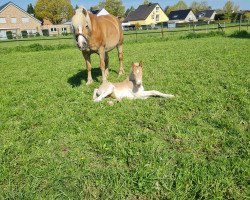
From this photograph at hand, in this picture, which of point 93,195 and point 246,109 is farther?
point 246,109

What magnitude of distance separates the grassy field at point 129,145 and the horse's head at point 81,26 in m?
1.46

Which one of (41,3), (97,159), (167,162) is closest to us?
(167,162)

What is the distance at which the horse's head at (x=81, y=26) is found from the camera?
272 inches

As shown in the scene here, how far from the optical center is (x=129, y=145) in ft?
13.7

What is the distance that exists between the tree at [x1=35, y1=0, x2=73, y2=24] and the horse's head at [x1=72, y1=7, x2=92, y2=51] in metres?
96.0

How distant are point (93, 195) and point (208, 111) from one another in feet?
10.6

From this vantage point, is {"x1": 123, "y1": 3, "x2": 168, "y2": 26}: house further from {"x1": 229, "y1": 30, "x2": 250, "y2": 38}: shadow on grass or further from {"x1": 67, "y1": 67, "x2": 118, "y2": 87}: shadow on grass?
{"x1": 67, "y1": 67, "x2": 118, "y2": 87}: shadow on grass

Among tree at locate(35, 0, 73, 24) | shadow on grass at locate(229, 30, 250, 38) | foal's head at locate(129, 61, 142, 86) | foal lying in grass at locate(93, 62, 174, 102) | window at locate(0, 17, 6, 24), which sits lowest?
shadow on grass at locate(229, 30, 250, 38)

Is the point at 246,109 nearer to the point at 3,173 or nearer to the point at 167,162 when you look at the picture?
the point at 167,162

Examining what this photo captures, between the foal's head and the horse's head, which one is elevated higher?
the horse's head

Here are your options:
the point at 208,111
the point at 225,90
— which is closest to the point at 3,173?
the point at 208,111

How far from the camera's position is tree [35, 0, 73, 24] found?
9631cm

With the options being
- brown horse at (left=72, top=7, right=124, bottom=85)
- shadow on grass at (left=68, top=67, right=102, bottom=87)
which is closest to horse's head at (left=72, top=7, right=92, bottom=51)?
brown horse at (left=72, top=7, right=124, bottom=85)

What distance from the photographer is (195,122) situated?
486cm
